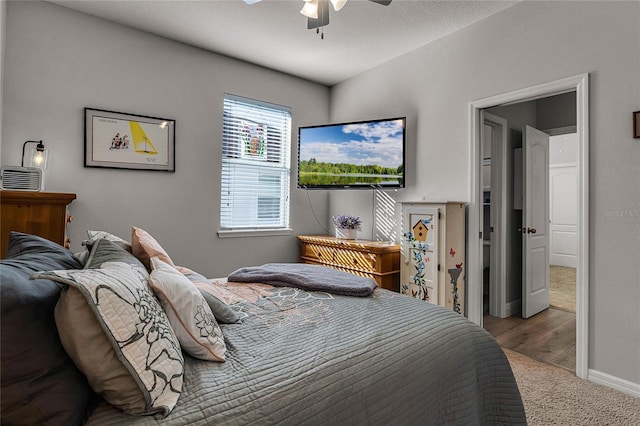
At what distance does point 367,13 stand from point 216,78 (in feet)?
5.58

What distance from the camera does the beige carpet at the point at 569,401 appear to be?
1909 mm

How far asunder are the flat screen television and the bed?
2.06 meters

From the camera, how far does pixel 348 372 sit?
107 centimetres

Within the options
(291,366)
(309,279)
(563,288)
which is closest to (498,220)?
(563,288)

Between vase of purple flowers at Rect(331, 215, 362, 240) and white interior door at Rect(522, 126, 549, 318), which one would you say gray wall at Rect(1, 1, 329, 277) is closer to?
vase of purple flowers at Rect(331, 215, 362, 240)

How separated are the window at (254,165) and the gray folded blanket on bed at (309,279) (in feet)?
5.48

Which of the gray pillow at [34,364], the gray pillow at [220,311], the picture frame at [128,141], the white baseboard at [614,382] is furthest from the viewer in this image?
the picture frame at [128,141]

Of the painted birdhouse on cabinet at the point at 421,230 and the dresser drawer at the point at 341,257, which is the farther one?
the dresser drawer at the point at 341,257

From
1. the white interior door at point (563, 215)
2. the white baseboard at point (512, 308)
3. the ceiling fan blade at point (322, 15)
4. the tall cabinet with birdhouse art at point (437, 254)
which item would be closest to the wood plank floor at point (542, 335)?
the white baseboard at point (512, 308)

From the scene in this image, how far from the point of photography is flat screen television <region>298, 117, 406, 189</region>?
351 cm

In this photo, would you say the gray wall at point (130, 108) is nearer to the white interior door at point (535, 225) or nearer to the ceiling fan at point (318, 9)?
the ceiling fan at point (318, 9)

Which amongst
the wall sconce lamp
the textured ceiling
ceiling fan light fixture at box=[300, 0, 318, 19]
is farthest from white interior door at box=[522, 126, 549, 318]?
the wall sconce lamp

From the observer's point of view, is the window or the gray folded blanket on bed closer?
the gray folded blanket on bed

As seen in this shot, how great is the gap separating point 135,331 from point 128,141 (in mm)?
2729
